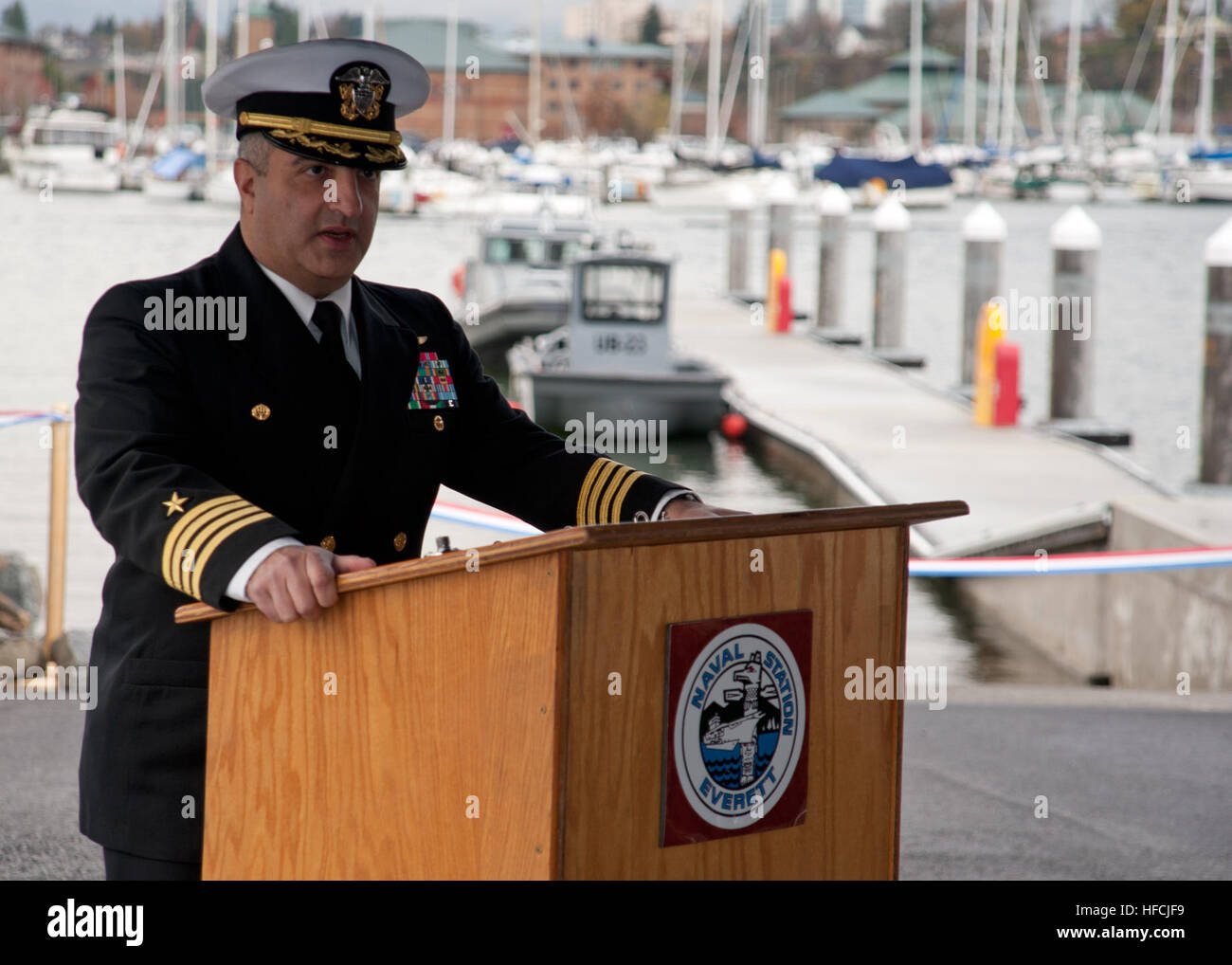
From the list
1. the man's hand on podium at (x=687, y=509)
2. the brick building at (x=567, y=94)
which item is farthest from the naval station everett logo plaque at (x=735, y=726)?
the brick building at (x=567, y=94)

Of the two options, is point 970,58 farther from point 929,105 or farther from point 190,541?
point 190,541

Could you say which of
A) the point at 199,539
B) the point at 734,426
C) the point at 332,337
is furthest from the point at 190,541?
the point at 734,426

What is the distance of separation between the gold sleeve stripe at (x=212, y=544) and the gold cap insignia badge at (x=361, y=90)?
633 mm

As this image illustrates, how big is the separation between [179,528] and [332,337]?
45 centimetres

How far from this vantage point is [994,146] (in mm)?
78562

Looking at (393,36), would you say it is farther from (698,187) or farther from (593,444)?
(593,444)

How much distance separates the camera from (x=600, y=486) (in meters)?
2.40

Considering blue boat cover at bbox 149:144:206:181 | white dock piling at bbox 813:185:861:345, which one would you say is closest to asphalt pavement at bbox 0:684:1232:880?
white dock piling at bbox 813:185:861:345

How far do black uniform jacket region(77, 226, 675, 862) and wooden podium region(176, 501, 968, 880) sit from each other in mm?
89

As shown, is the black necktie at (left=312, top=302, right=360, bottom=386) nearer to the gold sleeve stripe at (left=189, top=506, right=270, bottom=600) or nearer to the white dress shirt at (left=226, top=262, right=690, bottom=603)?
the white dress shirt at (left=226, top=262, right=690, bottom=603)

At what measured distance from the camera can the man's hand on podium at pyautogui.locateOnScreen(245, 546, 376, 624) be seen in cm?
188

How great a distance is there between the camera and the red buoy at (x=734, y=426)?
16172 millimetres

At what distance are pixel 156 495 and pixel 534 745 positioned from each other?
1.86 ft

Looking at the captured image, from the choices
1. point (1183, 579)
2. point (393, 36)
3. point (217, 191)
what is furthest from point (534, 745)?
point (393, 36)
